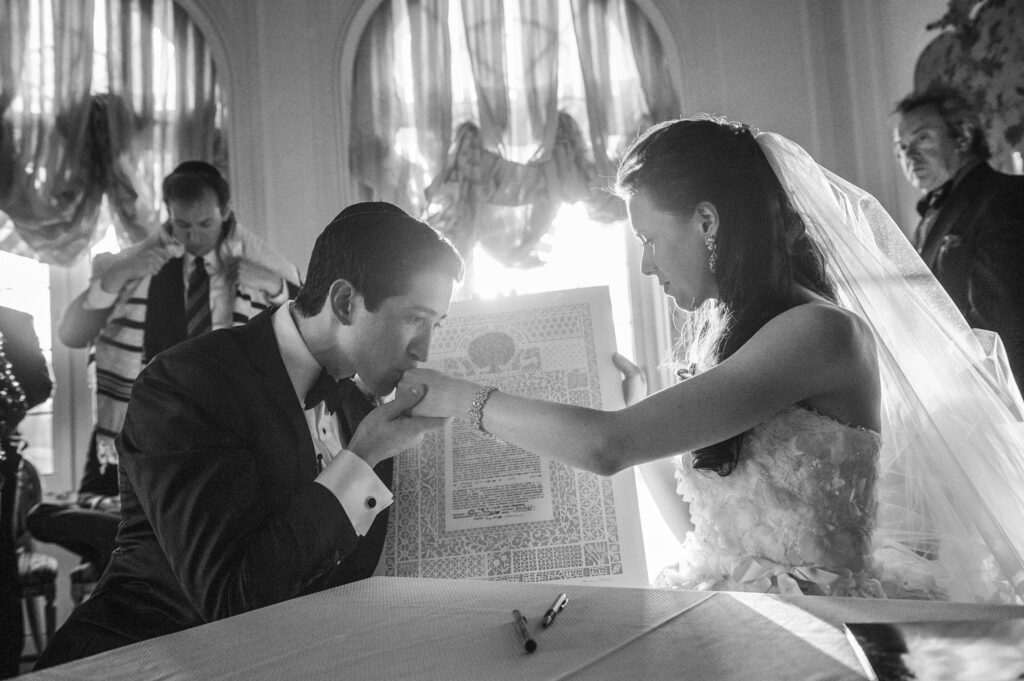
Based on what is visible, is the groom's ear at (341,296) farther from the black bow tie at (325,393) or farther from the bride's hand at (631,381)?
the bride's hand at (631,381)

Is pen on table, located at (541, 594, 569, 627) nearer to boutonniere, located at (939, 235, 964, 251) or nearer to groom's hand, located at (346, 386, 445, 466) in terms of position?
groom's hand, located at (346, 386, 445, 466)

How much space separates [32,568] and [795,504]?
354 centimetres

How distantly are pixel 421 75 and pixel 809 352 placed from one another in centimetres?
396

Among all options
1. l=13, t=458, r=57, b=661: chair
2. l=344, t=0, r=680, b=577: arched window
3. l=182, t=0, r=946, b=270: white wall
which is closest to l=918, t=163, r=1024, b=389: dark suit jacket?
l=182, t=0, r=946, b=270: white wall

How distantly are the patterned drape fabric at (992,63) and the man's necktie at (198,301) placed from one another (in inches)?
136

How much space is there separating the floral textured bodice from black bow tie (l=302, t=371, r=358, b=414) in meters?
0.79

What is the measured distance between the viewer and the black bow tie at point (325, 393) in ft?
5.84

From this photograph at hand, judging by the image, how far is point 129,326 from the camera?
3941 millimetres

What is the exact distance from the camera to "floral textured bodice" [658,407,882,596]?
1585 mm

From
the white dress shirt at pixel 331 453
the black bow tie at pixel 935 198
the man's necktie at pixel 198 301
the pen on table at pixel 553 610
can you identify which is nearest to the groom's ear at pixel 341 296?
the white dress shirt at pixel 331 453

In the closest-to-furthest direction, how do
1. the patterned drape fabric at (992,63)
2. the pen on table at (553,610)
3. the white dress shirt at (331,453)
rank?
the pen on table at (553,610)
the white dress shirt at (331,453)
the patterned drape fabric at (992,63)

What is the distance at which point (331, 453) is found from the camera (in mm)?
1865

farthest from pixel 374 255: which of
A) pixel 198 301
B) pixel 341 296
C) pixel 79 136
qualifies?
pixel 79 136

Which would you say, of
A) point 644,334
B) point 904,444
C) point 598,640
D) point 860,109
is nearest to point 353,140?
point 644,334
